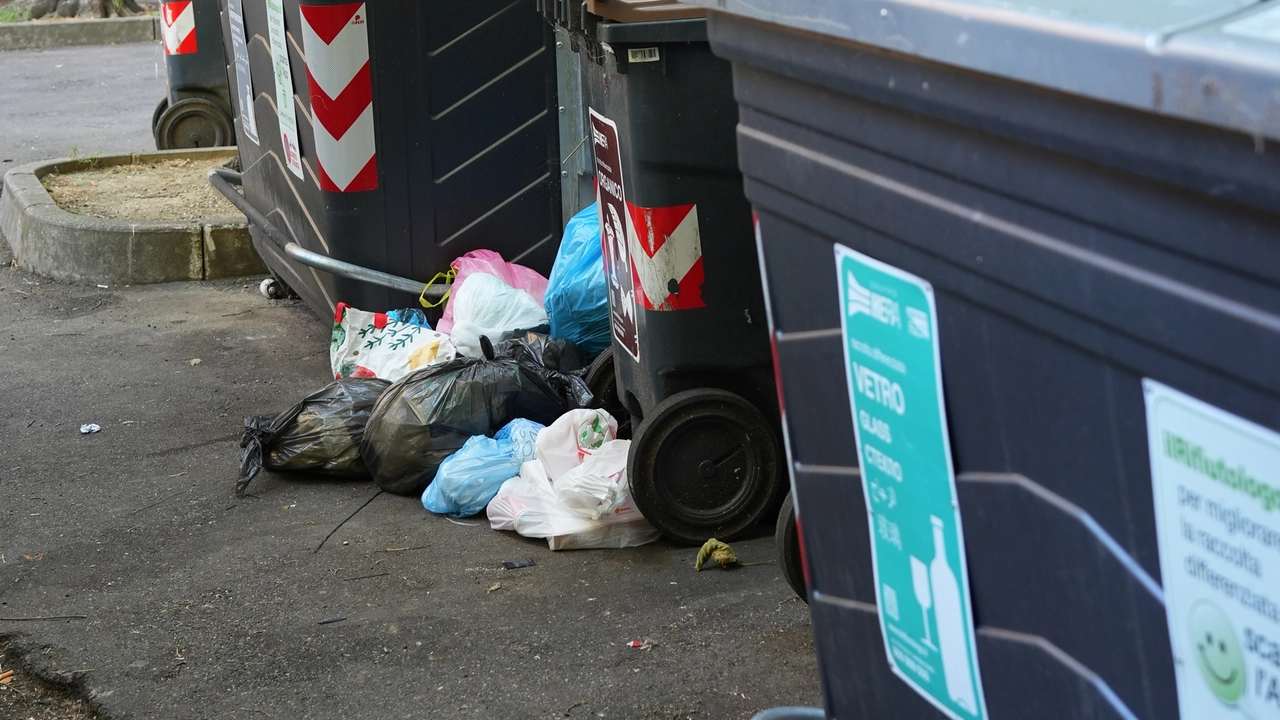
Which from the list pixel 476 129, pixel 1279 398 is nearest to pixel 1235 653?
pixel 1279 398

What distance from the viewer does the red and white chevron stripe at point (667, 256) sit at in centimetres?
315

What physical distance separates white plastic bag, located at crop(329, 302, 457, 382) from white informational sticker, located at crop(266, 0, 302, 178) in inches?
24.3

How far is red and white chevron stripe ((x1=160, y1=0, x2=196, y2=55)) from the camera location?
7359 millimetres

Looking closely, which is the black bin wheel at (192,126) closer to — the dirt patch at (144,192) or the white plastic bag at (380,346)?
the dirt patch at (144,192)

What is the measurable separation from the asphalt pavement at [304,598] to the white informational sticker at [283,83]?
33.9 inches

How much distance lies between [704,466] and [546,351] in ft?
2.85

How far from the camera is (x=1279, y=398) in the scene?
2.91 ft

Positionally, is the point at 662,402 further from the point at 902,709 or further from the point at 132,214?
the point at 132,214

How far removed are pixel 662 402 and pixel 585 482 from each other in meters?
0.30

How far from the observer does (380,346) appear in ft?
14.6

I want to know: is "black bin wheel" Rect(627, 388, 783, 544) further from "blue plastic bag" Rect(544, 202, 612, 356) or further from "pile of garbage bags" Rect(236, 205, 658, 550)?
"blue plastic bag" Rect(544, 202, 612, 356)

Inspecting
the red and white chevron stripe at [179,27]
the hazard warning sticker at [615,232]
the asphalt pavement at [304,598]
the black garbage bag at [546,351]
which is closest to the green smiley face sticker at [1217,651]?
the asphalt pavement at [304,598]

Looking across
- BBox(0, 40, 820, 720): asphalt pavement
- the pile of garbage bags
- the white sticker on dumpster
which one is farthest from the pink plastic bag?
the white sticker on dumpster

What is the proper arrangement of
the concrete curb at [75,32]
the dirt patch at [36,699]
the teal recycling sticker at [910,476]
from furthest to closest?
the concrete curb at [75,32] → the dirt patch at [36,699] → the teal recycling sticker at [910,476]
